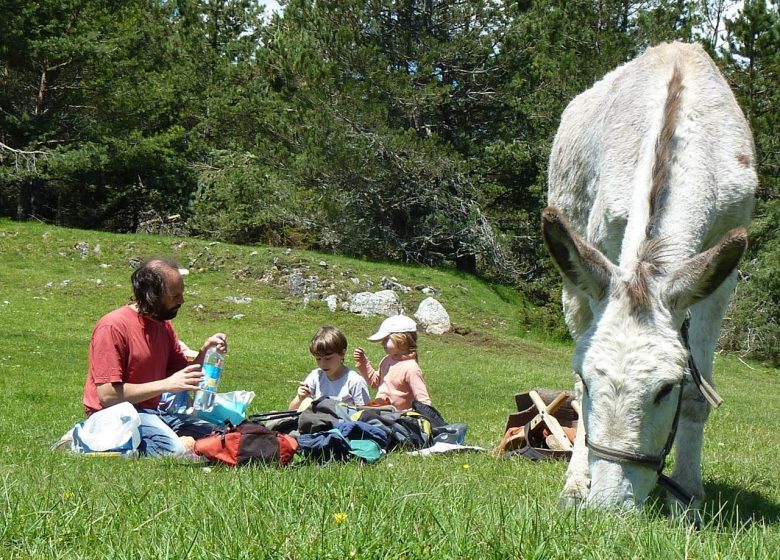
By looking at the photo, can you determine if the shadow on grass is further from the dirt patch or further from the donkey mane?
the dirt patch

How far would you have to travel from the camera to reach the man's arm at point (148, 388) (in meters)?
5.73

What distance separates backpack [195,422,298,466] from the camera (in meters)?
5.45

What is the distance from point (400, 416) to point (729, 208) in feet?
9.69

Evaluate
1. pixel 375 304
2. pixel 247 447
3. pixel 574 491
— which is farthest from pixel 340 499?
pixel 375 304

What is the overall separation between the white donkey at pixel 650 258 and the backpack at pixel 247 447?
1.90 m

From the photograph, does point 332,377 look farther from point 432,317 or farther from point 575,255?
point 432,317

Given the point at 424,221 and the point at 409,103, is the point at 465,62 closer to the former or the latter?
the point at 409,103

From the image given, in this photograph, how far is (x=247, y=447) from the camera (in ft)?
18.0

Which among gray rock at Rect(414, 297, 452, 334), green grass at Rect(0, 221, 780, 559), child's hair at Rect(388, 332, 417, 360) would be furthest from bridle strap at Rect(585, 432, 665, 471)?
gray rock at Rect(414, 297, 452, 334)

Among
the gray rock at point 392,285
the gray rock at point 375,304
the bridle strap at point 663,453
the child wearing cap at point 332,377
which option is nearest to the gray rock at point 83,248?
the gray rock at point 375,304

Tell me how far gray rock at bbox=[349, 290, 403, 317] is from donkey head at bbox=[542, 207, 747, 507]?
18.7 m

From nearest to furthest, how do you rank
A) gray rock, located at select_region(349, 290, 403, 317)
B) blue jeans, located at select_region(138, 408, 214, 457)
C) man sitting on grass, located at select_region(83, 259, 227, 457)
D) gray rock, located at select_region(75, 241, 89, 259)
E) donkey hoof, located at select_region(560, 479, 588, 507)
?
donkey hoof, located at select_region(560, 479, 588, 507) → man sitting on grass, located at select_region(83, 259, 227, 457) → blue jeans, located at select_region(138, 408, 214, 457) → gray rock, located at select_region(349, 290, 403, 317) → gray rock, located at select_region(75, 241, 89, 259)

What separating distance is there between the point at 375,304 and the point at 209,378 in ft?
55.0

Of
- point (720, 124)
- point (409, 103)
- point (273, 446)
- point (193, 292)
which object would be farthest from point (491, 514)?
point (409, 103)
